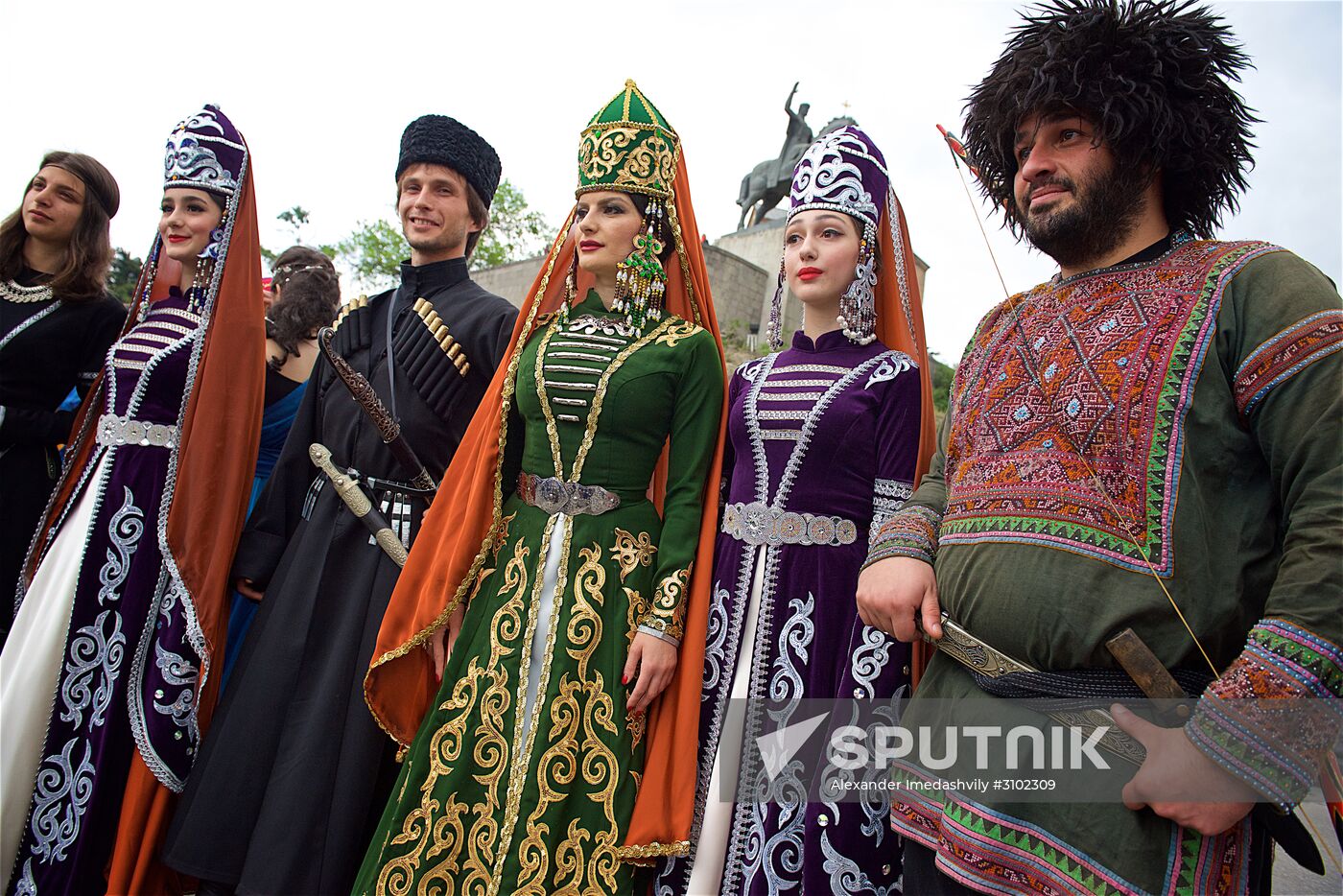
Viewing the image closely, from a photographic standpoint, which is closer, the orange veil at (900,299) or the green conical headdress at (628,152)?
the orange veil at (900,299)

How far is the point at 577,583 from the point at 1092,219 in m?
1.39

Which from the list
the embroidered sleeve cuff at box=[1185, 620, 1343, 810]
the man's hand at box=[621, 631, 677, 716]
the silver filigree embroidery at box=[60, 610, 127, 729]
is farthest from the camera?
the silver filigree embroidery at box=[60, 610, 127, 729]

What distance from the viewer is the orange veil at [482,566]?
2137 mm

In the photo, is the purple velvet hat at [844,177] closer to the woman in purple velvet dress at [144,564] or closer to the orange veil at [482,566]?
the orange veil at [482,566]

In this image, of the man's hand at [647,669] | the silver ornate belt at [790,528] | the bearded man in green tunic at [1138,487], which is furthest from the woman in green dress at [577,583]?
the bearded man in green tunic at [1138,487]

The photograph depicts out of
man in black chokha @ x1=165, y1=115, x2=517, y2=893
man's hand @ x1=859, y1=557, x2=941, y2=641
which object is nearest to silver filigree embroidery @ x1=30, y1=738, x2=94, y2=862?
man in black chokha @ x1=165, y1=115, x2=517, y2=893

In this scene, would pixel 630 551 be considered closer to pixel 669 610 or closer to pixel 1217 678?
pixel 669 610

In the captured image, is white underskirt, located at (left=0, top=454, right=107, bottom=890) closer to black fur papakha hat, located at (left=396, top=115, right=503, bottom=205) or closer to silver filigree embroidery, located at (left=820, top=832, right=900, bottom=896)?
black fur papakha hat, located at (left=396, top=115, right=503, bottom=205)

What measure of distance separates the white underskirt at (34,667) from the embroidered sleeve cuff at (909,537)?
2.48 metres

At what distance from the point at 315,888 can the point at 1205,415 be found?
233 cm

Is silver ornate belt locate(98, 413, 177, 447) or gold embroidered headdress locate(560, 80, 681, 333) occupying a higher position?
gold embroidered headdress locate(560, 80, 681, 333)

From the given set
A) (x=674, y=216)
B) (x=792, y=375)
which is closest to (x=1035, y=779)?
(x=792, y=375)

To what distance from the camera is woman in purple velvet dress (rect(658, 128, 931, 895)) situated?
204 cm

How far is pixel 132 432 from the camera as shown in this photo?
3014mm
